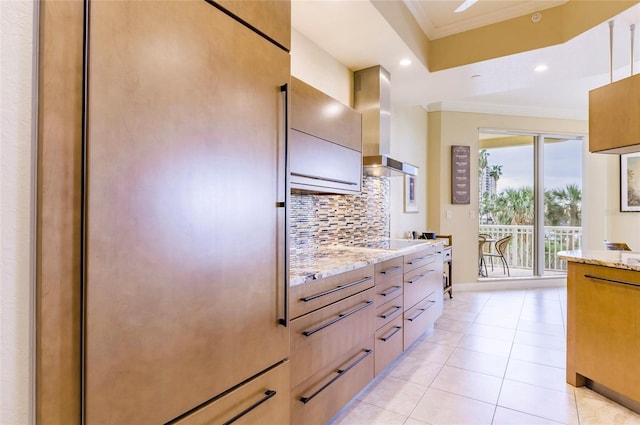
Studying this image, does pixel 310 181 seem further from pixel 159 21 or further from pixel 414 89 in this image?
pixel 414 89

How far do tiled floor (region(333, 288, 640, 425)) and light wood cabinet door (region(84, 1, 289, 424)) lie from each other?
4.33 ft

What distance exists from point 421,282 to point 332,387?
1.54m

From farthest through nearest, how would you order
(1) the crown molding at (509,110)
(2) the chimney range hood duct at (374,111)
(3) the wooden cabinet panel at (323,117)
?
(1) the crown molding at (509,110) < (2) the chimney range hood duct at (374,111) < (3) the wooden cabinet panel at (323,117)

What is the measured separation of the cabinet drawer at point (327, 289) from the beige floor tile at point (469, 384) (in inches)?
37.9

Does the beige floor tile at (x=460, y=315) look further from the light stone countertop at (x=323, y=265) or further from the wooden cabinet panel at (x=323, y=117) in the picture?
the wooden cabinet panel at (x=323, y=117)

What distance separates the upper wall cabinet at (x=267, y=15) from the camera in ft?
3.64

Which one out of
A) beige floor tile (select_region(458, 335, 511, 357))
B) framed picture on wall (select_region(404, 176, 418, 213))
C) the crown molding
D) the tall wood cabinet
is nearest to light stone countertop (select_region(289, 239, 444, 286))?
the tall wood cabinet

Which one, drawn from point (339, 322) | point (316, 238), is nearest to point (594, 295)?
point (339, 322)

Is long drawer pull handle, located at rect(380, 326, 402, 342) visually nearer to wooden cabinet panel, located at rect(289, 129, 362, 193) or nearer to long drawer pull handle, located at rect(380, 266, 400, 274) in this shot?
long drawer pull handle, located at rect(380, 266, 400, 274)

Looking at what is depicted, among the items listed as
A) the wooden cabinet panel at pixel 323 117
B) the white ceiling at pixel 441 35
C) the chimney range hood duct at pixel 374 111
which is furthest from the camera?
the chimney range hood duct at pixel 374 111

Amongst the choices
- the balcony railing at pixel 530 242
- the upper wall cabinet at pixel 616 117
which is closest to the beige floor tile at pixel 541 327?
the upper wall cabinet at pixel 616 117

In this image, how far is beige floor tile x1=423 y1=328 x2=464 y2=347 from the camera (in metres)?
3.20

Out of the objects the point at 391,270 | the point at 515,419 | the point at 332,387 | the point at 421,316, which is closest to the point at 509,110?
the point at 421,316

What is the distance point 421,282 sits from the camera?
3061 millimetres
